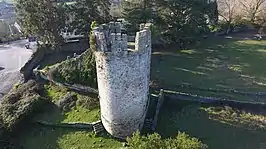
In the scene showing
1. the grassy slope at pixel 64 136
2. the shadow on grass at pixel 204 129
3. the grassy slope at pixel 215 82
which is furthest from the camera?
the grassy slope at pixel 215 82

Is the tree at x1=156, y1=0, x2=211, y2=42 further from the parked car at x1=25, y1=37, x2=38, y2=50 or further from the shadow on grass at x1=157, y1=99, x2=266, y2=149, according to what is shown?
the parked car at x1=25, y1=37, x2=38, y2=50

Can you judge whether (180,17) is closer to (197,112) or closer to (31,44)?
(197,112)

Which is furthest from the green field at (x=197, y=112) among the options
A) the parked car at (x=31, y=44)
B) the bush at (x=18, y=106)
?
the parked car at (x=31, y=44)

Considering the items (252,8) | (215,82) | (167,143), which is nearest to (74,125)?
(167,143)

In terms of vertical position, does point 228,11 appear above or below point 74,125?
above

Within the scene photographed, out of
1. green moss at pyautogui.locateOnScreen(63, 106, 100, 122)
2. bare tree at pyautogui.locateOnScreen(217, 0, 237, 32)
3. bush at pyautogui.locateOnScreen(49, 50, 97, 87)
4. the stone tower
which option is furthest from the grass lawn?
the stone tower

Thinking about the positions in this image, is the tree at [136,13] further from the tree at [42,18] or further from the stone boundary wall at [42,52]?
the tree at [42,18]
